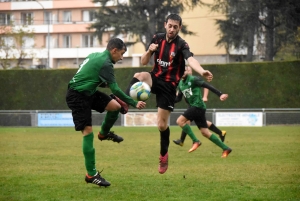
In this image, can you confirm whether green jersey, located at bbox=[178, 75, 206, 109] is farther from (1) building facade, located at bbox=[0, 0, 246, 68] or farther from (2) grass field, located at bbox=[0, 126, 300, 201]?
(1) building facade, located at bbox=[0, 0, 246, 68]

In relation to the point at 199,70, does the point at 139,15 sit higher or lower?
higher

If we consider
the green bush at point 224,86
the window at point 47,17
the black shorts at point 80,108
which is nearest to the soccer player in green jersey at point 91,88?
the black shorts at point 80,108

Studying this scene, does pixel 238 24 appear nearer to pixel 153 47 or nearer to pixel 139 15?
pixel 139 15

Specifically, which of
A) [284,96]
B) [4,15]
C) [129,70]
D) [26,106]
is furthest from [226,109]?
[4,15]

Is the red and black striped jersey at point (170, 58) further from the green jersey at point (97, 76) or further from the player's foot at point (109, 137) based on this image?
the player's foot at point (109, 137)

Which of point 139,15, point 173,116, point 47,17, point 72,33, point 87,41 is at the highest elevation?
point 47,17

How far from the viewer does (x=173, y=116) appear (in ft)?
96.6

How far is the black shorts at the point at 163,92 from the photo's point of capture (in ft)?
30.5

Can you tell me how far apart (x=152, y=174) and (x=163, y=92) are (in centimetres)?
153

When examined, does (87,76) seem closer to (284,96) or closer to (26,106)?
(284,96)

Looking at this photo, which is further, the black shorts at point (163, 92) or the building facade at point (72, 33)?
the building facade at point (72, 33)

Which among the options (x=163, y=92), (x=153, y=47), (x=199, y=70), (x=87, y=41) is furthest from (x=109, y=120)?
(x=87, y=41)

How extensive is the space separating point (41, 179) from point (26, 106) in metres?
25.8

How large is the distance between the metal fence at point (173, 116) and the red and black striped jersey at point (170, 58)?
1957 centimetres
